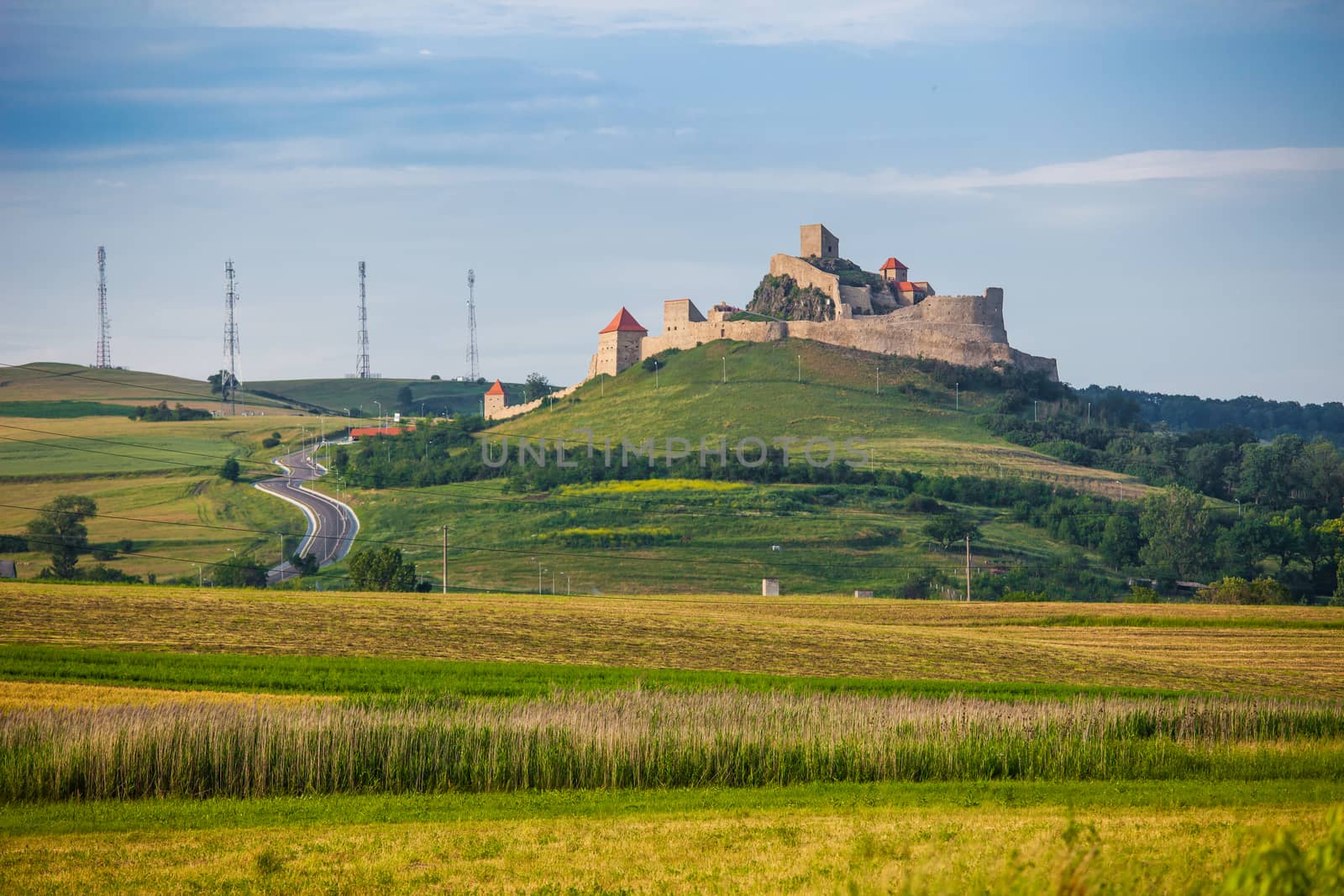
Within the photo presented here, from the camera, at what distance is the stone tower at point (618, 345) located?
119 meters

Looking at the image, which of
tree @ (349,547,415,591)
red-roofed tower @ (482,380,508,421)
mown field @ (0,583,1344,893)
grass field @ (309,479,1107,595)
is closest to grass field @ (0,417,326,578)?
grass field @ (309,479,1107,595)

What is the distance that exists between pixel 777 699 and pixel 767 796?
13.2ft

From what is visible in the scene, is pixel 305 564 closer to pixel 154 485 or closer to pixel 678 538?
pixel 678 538

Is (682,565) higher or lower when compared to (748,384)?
lower

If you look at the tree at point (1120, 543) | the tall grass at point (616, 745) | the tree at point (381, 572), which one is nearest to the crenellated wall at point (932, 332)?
the tree at point (1120, 543)

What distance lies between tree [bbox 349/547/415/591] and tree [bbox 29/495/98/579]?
15.6 metres

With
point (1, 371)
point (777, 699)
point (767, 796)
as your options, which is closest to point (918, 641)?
point (777, 699)

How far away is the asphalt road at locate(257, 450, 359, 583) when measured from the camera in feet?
239

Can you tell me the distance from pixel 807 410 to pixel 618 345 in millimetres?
25648

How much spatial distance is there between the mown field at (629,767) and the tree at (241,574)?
35337mm

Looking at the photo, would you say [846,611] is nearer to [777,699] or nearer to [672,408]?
[777,699]

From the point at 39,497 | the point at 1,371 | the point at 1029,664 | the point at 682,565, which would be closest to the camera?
the point at 1029,664

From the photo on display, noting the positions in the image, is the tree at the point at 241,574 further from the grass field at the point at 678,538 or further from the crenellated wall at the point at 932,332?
the crenellated wall at the point at 932,332

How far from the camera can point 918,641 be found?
34.3 metres
